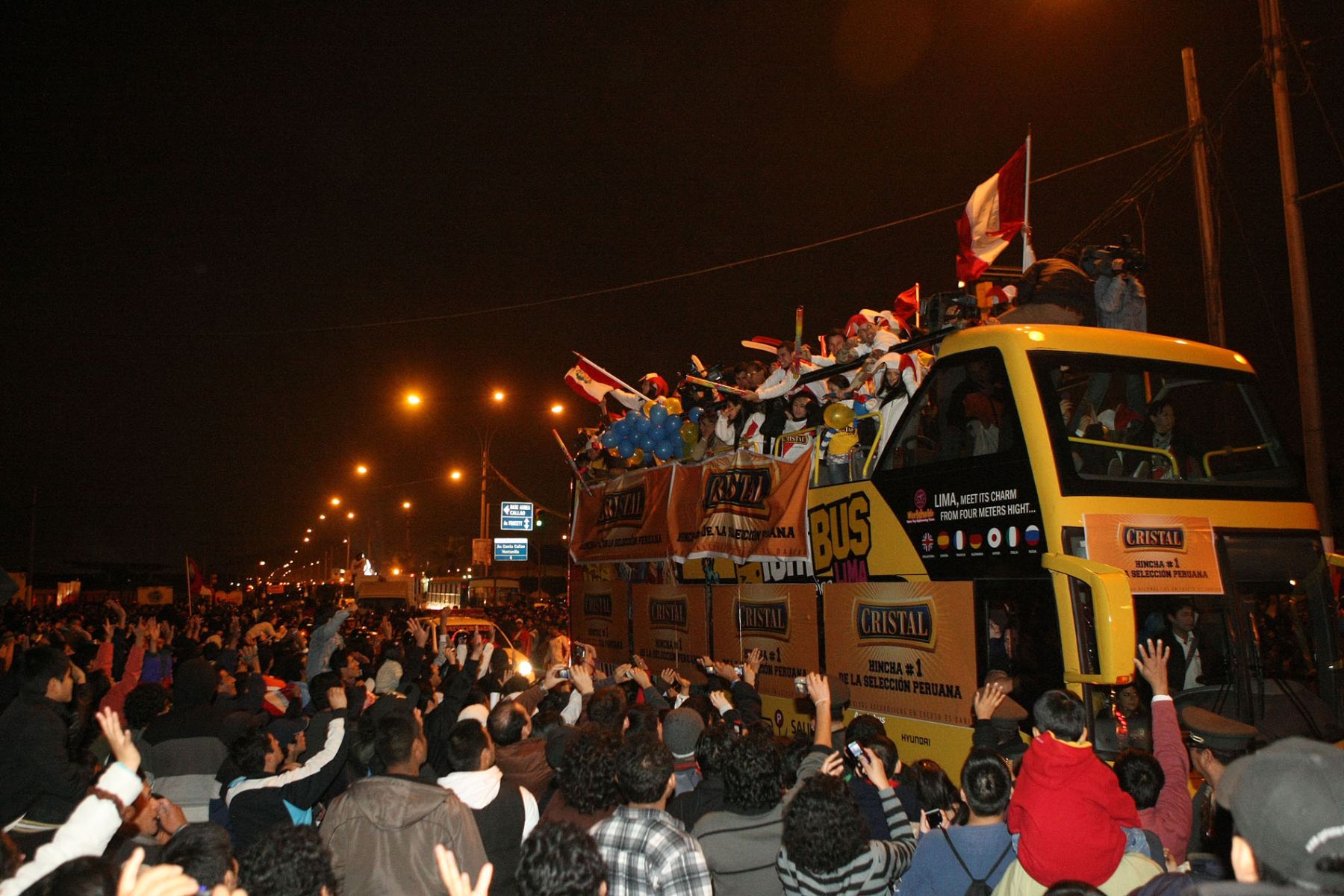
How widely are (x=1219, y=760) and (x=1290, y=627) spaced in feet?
8.55

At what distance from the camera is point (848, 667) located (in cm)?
795

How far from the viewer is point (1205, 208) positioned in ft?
39.5

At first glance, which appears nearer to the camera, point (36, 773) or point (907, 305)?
point (36, 773)

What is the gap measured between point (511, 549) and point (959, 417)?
112ft

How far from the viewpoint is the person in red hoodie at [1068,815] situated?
348 centimetres

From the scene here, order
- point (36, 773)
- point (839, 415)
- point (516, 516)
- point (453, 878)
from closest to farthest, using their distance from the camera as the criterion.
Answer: point (453, 878), point (36, 773), point (839, 415), point (516, 516)

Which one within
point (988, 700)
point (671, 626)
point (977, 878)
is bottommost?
point (977, 878)

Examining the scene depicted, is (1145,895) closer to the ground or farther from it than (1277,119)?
closer to the ground

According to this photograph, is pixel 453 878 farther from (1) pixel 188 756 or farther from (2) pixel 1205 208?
(2) pixel 1205 208

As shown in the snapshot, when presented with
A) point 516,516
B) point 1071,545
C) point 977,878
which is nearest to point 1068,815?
point 977,878

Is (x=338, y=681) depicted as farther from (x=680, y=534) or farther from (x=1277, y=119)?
(x=1277, y=119)

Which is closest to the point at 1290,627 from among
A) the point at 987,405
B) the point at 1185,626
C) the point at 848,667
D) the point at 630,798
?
the point at 1185,626

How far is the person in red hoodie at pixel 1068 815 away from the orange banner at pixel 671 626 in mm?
6751

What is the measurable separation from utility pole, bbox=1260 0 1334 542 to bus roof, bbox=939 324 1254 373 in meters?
4.02
